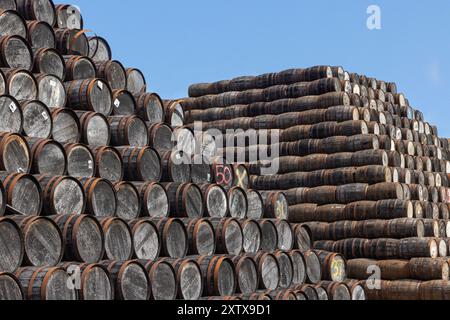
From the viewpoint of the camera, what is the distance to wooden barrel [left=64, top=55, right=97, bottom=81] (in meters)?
12.3

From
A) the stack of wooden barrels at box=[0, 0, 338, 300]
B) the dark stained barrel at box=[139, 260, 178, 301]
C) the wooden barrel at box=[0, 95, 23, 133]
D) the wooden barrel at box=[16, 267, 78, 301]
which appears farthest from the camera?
the dark stained barrel at box=[139, 260, 178, 301]

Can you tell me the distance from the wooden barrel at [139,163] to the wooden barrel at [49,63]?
166cm

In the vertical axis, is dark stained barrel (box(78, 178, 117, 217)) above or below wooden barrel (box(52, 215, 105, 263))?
above

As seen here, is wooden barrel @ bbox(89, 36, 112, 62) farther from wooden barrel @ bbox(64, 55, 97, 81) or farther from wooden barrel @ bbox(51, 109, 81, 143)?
wooden barrel @ bbox(51, 109, 81, 143)

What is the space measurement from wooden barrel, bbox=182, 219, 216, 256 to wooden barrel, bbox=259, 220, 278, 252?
64.4 inches

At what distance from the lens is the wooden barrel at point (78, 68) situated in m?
12.3

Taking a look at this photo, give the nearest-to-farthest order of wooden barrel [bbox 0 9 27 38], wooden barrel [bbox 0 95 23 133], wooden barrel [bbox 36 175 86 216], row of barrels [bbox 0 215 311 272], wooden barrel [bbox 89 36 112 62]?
row of barrels [bbox 0 215 311 272]
wooden barrel [bbox 36 175 86 216]
wooden barrel [bbox 0 95 23 133]
wooden barrel [bbox 0 9 27 38]
wooden barrel [bbox 89 36 112 62]

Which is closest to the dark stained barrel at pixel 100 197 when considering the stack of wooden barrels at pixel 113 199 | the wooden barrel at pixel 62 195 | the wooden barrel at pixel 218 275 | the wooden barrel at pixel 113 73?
the stack of wooden barrels at pixel 113 199

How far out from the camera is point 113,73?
13.4 metres

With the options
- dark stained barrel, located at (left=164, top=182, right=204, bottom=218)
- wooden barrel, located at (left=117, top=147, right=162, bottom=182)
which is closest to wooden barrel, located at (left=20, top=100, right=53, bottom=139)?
wooden barrel, located at (left=117, top=147, right=162, bottom=182)

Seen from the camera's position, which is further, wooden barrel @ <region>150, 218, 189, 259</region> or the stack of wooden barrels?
wooden barrel @ <region>150, 218, 189, 259</region>

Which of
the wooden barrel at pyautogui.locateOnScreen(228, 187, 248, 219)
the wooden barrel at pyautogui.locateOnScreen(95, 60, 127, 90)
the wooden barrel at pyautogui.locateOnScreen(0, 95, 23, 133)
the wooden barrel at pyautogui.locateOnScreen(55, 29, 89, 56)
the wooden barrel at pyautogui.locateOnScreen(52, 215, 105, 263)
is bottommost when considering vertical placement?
the wooden barrel at pyautogui.locateOnScreen(52, 215, 105, 263)
